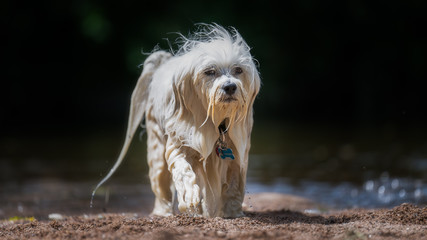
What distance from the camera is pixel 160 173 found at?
18.6 feet

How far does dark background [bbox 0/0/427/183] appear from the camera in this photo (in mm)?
22766

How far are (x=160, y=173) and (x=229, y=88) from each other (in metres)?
1.47

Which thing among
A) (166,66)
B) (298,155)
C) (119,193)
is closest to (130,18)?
(298,155)

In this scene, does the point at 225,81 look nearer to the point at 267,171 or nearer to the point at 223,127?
the point at 223,127

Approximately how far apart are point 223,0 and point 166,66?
713 inches

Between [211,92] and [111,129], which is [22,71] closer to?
[111,129]

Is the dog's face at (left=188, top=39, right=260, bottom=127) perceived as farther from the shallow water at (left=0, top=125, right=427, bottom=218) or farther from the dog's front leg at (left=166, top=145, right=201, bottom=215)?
the shallow water at (left=0, top=125, right=427, bottom=218)

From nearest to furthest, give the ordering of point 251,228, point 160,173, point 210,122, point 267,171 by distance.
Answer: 1. point 251,228
2. point 210,122
3. point 160,173
4. point 267,171

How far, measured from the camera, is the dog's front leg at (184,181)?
4706 mm

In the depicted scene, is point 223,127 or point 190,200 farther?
point 223,127

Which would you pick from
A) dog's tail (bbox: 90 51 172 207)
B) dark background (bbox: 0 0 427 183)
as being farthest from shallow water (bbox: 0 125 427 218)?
dark background (bbox: 0 0 427 183)

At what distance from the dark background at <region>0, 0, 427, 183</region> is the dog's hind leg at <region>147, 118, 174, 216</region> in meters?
14.4

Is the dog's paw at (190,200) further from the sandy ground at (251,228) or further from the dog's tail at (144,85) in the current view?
the dog's tail at (144,85)

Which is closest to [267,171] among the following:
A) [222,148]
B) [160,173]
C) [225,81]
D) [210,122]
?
[160,173]
